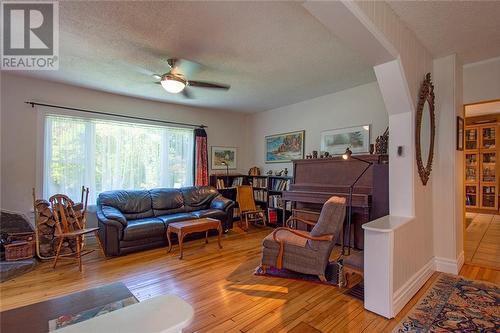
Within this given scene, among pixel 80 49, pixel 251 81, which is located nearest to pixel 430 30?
pixel 251 81

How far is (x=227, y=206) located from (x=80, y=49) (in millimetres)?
3299

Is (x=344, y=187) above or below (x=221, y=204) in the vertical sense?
above

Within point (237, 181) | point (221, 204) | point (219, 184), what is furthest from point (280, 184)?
point (219, 184)

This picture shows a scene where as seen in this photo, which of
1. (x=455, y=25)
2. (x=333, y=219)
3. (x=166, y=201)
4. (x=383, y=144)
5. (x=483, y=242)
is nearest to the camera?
(x=455, y=25)

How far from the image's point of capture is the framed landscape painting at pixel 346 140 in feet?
13.4

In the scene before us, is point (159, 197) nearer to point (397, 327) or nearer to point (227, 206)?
point (227, 206)

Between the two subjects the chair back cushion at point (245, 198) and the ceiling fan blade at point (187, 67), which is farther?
the chair back cushion at point (245, 198)

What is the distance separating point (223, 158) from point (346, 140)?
2941mm

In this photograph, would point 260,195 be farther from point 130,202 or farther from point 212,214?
point 130,202

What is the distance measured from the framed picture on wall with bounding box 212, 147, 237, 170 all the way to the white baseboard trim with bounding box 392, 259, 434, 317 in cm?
436

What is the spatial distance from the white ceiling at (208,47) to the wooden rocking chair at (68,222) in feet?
6.10

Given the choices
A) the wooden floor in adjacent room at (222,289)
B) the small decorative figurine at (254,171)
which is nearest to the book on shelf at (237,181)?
the small decorative figurine at (254,171)

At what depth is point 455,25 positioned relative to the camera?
2355 millimetres

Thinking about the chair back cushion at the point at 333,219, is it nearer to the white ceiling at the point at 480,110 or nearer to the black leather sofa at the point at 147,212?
the black leather sofa at the point at 147,212
